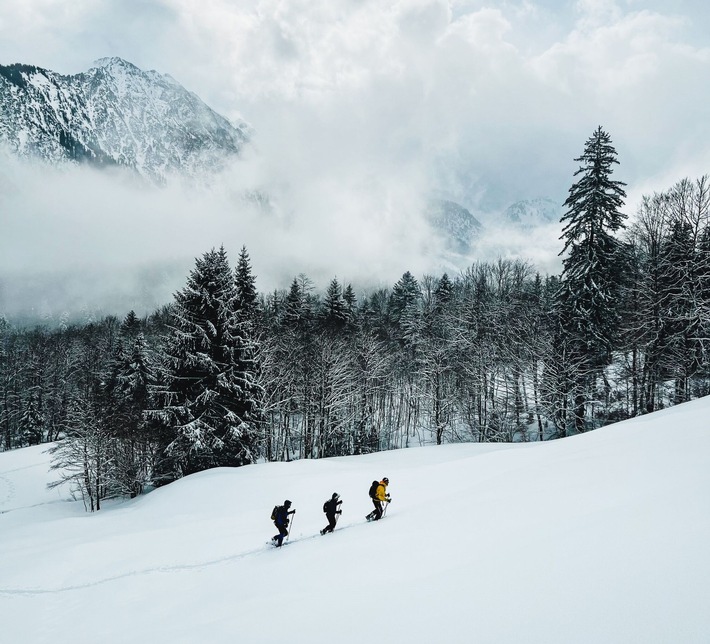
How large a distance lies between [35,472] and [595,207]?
190 feet

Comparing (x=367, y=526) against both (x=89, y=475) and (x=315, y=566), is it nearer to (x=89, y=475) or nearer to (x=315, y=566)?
(x=315, y=566)

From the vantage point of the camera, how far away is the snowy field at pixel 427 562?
4.37 meters

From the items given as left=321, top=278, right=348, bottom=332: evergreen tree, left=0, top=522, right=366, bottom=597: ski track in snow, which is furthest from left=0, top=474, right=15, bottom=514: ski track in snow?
left=321, top=278, right=348, bottom=332: evergreen tree

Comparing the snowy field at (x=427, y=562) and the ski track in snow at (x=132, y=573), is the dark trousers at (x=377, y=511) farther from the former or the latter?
the ski track in snow at (x=132, y=573)

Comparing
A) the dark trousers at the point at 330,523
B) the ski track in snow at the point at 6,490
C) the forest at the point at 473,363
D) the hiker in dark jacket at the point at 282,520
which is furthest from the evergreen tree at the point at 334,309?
the ski track in snow at the point at 6,490

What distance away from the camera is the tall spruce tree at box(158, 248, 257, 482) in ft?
75.6

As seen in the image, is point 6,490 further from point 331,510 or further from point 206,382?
point 331,510

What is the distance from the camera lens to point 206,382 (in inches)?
960

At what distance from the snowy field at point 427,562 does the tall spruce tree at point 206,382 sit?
282 inches

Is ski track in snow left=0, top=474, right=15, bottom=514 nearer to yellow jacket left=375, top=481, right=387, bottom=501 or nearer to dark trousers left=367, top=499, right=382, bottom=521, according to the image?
dark trousers left=367, top=499, right=382, bottom=521

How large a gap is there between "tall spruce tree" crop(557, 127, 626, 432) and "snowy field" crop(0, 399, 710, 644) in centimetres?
1137

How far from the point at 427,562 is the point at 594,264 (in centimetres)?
2377

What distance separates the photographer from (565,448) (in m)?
13.4

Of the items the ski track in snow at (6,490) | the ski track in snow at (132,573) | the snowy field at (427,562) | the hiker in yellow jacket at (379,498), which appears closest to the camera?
the snowy field at (427,562)
